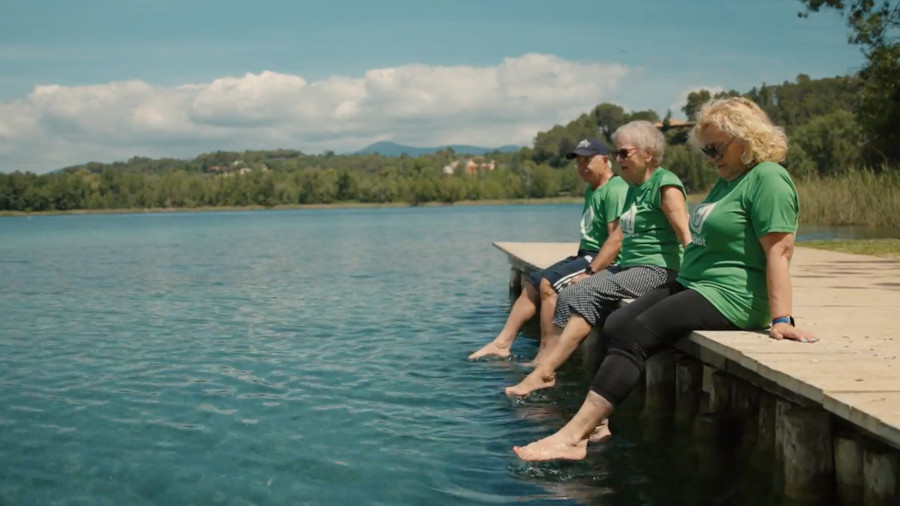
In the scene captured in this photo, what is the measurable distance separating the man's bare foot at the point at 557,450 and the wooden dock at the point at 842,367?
1.00m

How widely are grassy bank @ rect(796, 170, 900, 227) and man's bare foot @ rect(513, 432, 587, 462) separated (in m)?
19.9

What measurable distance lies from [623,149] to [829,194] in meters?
21.8

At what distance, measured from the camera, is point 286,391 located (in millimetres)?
9203

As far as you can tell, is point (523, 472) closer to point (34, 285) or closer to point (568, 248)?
point (568, 248)

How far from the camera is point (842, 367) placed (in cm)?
491

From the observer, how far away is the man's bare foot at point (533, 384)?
744 centimetres

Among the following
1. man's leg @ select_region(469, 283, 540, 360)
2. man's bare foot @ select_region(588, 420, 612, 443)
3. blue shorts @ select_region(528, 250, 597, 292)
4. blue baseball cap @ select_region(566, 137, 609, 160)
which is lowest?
man's bare foot @ select_region(588, 420, 612, 443)

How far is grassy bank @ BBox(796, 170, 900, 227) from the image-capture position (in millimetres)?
23375

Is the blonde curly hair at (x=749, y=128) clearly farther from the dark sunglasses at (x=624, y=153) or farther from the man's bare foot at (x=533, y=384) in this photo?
the man's bare foot at (x=533, y=384)

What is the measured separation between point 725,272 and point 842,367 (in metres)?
0.92

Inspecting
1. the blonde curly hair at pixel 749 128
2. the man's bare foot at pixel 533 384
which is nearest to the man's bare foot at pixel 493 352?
the man's bare foot at pixel 533 384

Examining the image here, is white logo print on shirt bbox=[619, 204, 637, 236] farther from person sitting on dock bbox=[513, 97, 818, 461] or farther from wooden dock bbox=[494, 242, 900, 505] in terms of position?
person sitting on dock bbox=[513, 97, 818, 461]

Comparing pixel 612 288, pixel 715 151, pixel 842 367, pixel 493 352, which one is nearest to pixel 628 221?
pixel 612 288

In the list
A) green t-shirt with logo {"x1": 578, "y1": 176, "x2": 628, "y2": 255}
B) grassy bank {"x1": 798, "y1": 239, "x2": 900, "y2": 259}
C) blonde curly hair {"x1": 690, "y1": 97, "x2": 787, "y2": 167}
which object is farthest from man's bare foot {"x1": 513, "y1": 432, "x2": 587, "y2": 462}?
grassy bank {"x1": 798, "y1": 239, "x2": 900, "y2": 259}
